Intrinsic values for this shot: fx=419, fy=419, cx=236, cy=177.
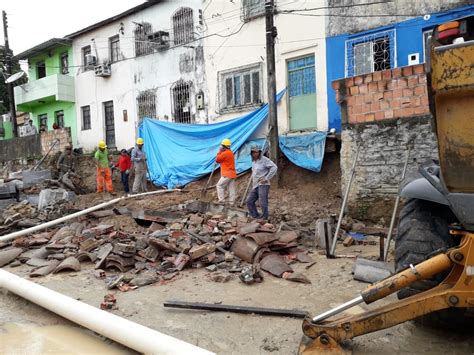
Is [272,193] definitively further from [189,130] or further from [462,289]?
[462,289]

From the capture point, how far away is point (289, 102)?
13438mm

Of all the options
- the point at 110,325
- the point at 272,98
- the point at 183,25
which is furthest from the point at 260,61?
the point at 110,325

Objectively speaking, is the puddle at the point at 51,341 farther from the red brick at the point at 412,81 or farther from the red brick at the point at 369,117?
the red brick at the point at 412,81

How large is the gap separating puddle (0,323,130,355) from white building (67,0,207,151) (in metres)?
12.5

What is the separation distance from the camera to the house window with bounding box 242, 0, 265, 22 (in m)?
13.9

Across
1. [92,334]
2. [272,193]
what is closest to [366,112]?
[272,193]

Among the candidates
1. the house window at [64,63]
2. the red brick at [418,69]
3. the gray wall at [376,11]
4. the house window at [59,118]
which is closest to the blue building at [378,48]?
the gray wall at [376,11]

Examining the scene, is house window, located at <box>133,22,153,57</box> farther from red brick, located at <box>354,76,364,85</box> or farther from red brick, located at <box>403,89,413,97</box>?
red brick, located at <box>403,89,413,97</box>

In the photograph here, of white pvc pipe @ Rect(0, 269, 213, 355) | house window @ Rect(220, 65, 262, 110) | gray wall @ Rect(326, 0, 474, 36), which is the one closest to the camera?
white pvc pipe @ Rect(0, 269, 213, 355)

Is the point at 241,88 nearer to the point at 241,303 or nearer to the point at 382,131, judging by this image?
the point at 382,131

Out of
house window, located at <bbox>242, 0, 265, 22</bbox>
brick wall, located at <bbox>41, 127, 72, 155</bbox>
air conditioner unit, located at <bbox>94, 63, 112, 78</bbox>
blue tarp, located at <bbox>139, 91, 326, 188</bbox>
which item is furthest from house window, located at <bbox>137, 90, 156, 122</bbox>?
house window, located at <bbox>242, 0, 265, 22</bbox>

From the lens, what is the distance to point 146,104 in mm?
18234

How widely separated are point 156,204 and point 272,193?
3099 mm

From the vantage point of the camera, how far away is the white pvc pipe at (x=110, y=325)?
2.71 m
